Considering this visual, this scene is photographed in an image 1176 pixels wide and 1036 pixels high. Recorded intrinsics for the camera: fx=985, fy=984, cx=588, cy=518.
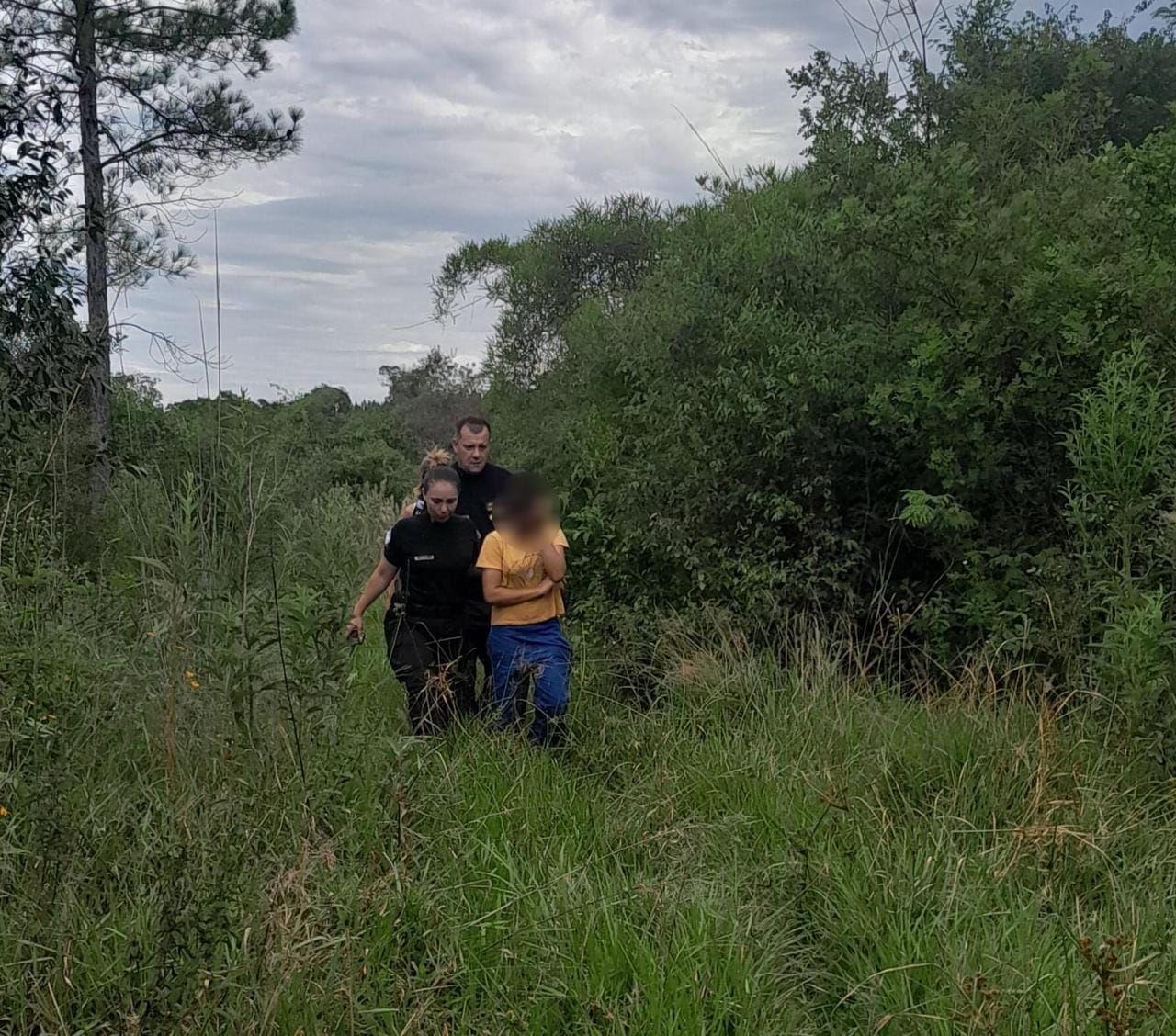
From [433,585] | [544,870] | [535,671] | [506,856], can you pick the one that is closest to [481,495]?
[433,585]

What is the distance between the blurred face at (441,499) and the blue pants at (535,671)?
0.65 meters

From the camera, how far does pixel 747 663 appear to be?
535 centimetres

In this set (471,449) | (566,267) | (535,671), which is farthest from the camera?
(566,267)

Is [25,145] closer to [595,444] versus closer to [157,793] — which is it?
[157,793]

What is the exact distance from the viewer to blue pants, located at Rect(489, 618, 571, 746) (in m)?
4.90

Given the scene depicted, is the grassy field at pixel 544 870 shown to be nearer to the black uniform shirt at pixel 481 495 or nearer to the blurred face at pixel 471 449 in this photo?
the black uniform shirt at pixel 481 495

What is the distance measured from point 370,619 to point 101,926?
5.53 meters

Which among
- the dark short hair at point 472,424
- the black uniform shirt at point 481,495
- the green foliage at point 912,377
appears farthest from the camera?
the dark short hair at point 472,424

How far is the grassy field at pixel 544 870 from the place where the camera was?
102 inches

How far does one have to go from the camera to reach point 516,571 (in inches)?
195

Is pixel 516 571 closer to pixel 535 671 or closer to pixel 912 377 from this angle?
pixel 535 671

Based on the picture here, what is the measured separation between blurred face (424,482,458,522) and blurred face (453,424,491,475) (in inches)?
21.1

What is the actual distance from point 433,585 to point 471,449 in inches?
33.7

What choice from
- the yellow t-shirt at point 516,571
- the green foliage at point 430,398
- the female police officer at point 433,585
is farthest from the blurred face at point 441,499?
the green foliage at point 430,398
